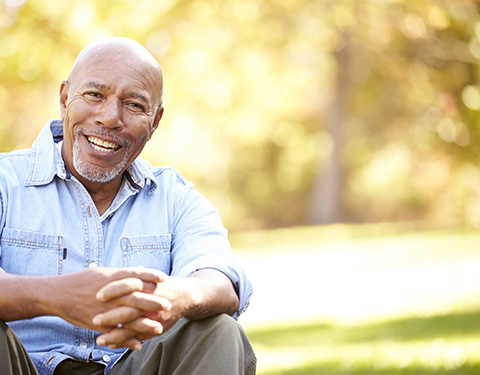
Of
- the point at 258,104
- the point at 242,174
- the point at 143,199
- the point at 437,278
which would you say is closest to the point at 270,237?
the point at 258,104

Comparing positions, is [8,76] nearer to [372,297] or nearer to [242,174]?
[372,297]

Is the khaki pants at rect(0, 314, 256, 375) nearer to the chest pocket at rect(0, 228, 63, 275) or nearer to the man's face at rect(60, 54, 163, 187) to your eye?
the chest pocket at rect(0, 228, 63, 275)

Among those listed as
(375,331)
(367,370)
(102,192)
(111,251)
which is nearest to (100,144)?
(102,192)

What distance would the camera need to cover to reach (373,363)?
5496 mm

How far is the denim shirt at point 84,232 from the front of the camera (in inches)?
115

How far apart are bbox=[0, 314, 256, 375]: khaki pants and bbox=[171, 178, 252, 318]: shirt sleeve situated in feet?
0.96

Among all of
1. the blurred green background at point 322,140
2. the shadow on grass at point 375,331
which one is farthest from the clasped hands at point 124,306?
the shadow on grass at point 375,331

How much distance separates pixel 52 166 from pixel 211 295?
97 cm

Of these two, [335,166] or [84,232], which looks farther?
[335,166]

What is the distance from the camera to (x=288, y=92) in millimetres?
25094

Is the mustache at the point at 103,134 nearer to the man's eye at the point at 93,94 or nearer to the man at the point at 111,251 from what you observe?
the man at the point at 111,251

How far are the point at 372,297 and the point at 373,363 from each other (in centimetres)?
447

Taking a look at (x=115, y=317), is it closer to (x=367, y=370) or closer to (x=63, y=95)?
(x=63, y=95)

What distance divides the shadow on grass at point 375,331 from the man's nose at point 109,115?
14.2 feet
